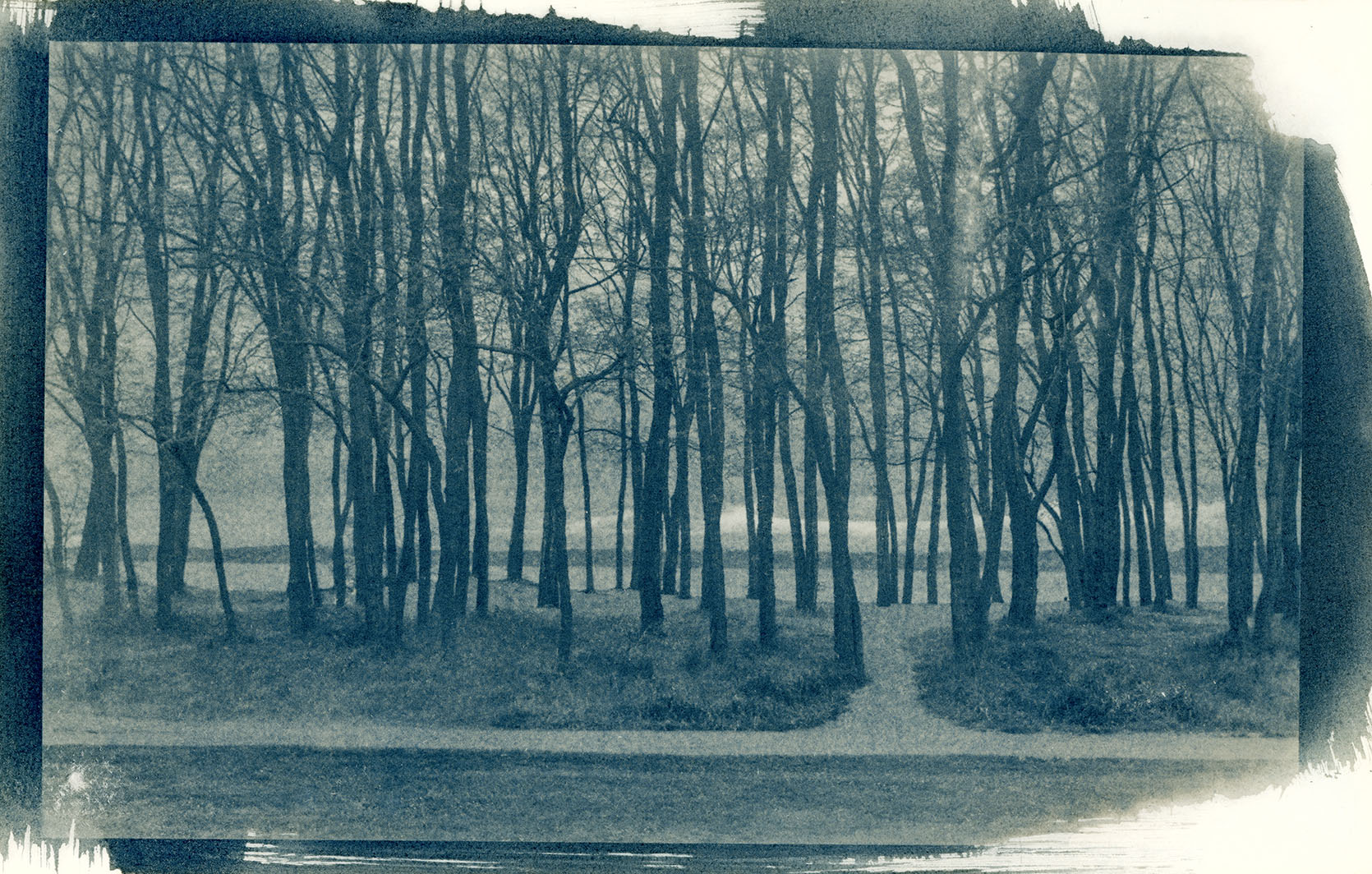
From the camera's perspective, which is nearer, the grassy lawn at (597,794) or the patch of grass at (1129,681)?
the grassy lawn at (597,794)

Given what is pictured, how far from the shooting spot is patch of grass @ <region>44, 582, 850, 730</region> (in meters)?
5.62

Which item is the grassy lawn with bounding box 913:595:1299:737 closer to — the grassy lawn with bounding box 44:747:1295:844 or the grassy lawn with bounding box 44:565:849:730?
the grassy lawn with bounding box 44:747:1295:844

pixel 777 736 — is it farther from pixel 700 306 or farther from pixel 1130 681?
pixel 700 306

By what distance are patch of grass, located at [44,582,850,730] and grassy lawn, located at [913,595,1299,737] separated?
74 centimetres

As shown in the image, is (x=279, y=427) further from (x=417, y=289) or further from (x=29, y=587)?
(x=29, y=587)

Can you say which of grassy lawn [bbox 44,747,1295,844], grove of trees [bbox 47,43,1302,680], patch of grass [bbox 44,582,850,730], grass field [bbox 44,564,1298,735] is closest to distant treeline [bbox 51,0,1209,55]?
grove of trees [bbox 47,43,1302,680]

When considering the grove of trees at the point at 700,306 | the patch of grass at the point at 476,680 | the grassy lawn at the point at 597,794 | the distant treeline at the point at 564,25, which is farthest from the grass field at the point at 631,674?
the distant treeline at the point at 564,25

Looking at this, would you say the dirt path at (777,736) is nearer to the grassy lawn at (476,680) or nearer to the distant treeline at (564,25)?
the grassy lawn at (476,680)

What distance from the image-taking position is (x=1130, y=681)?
18.6 feet

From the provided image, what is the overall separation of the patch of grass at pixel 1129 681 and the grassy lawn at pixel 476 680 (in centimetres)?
80

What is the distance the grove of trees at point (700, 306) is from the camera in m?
5.64

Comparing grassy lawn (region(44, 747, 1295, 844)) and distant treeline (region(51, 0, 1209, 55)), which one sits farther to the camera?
distant treeline (region(51, 0, 1209, 55))

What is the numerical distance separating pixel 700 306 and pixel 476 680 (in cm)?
266

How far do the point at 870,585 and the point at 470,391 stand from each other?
268 centimetres
